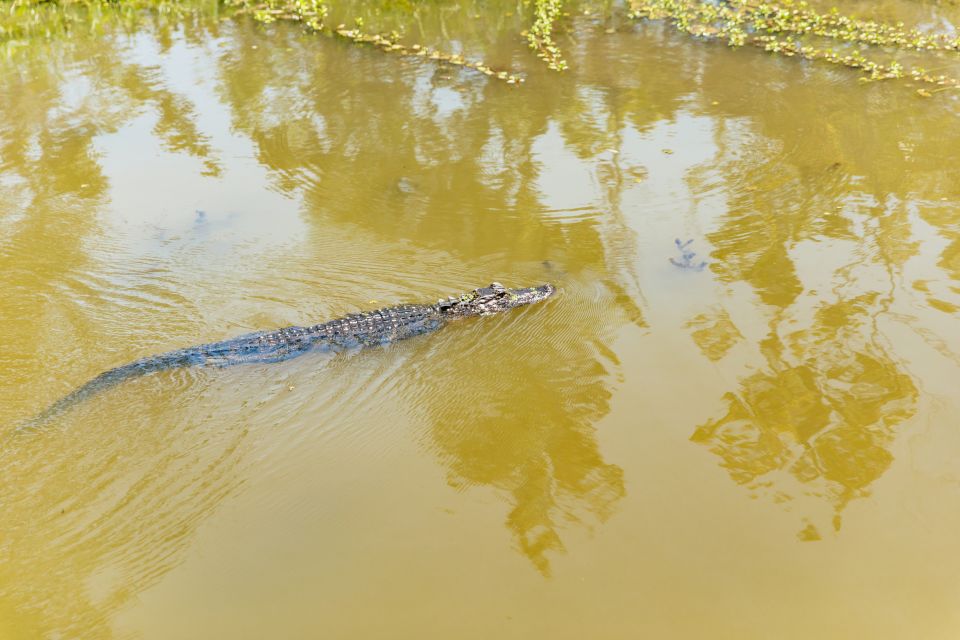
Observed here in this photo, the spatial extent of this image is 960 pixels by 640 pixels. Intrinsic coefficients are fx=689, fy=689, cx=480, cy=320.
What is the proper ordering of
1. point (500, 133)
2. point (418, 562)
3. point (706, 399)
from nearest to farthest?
point (418, 562) < point (706, 399) < point (500, 133)

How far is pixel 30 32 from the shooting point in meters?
10.4

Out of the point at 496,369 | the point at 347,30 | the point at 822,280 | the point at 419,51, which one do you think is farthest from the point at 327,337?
the point at 347,30

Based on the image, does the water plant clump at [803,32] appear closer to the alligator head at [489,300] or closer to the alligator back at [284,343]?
the alligator head at [489,300]

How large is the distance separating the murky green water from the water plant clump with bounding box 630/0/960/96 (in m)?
0.64

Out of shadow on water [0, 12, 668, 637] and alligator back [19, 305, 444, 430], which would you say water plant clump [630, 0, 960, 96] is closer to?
shadow on water [0, 12, 668, 637]

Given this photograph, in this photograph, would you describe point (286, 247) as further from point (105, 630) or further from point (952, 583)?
point (952, 583)

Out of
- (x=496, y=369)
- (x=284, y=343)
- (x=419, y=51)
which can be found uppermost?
(x=419, y=51)

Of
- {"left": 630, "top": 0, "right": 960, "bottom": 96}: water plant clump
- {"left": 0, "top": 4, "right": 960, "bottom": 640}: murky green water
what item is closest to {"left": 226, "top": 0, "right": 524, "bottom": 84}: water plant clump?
{"left": 0, "top": 4, "right": 960, "bottom": 640}: murky green water

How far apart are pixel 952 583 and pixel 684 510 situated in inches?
46.3

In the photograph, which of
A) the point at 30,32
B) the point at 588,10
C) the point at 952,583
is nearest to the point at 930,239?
the point at 952,583

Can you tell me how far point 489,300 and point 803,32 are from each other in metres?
7.27

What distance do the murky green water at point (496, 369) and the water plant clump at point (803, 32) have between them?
64cm

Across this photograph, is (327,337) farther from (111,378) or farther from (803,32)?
(803,32)

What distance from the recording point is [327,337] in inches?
185
